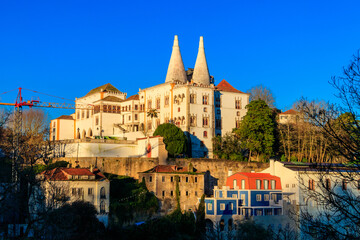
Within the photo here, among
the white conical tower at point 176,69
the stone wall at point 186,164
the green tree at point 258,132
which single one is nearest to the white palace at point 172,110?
the white conical tower at point 176,69

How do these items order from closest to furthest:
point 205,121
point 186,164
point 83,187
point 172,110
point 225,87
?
point 83,187 → point 186,164 → point 205,121 → point 172,110 → point 225,87

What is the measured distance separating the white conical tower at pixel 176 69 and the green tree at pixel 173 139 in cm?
1446

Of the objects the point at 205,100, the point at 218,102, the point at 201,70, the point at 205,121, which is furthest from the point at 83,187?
the point at 201,70

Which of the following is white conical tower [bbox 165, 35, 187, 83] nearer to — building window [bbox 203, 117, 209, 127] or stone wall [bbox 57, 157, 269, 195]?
building window [bbox 203, 117, 209, 127]

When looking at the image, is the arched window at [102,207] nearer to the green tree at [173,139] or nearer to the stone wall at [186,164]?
the stone wall at [186,164]

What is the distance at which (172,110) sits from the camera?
76.3m

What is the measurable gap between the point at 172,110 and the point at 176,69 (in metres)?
9.98

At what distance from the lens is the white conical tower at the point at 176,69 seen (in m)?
83.1

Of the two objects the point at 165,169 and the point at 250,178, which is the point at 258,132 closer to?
the point at 250,178

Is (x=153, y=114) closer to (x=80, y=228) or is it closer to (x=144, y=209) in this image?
(x=144, y=209)

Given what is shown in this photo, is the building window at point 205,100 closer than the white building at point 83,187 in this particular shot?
Result: No

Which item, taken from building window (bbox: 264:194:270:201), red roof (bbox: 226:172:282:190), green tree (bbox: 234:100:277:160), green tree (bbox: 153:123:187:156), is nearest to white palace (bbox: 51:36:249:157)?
green tree (bbox: 153:123:187:156)

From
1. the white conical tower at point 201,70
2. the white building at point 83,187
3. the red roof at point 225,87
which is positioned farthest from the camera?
the white conical tower at point 201,70

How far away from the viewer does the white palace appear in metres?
74.4
